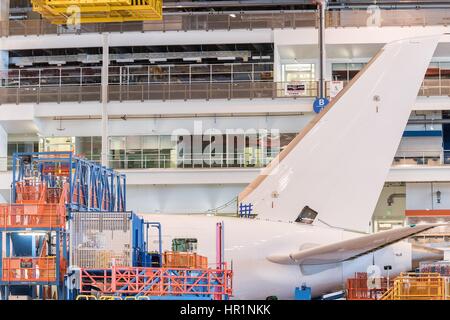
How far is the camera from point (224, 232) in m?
30.7

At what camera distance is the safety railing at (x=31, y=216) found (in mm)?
26000

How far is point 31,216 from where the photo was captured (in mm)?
26172

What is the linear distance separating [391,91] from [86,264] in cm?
1393

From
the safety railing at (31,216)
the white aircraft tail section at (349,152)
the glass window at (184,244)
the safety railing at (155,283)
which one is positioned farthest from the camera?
the white aircraft tail section at (349,152)

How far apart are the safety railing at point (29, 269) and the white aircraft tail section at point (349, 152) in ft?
32.6

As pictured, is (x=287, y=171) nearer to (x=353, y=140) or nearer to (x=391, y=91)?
(x=353, y=140)

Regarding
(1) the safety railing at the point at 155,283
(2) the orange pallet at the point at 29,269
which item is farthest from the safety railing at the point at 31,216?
(1) the safety railing at the point at 155,283

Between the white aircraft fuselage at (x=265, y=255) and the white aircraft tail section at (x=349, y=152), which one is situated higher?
the white aircraft tail section at (x=349, y=152)

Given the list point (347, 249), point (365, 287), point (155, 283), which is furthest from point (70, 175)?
point (365, 287)

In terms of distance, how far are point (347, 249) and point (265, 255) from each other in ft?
13.8

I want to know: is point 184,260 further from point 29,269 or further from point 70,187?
point 29,269

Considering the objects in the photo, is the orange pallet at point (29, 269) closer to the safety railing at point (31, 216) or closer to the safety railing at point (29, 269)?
the safety railing at point (29, 269)

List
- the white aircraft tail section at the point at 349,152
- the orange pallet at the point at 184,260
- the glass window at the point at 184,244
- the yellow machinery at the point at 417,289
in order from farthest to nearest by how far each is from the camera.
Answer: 1. the white aircraft tail section at the point at 349,152
2. the glass window at the point at 184,244
3. the orange pallet at the point at 184,260
4. the yellow machinery at the point at 417,289

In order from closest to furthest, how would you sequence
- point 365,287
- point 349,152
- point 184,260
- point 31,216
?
point 31,216 < point 184,260 < point 365,287 < point 349,152
